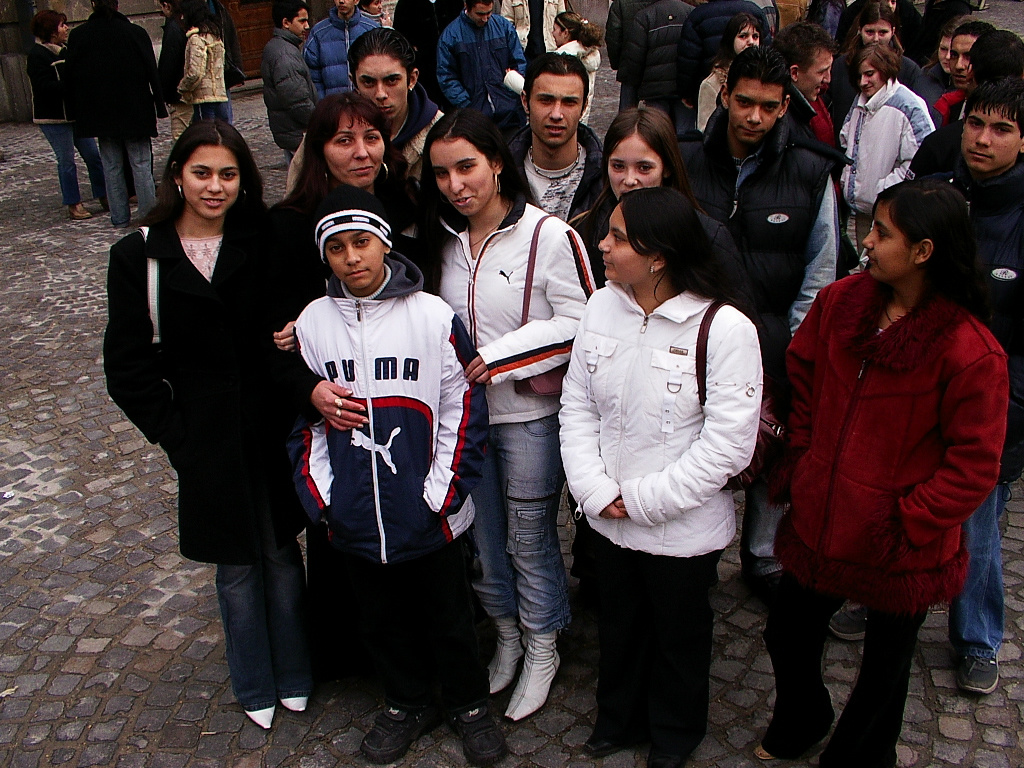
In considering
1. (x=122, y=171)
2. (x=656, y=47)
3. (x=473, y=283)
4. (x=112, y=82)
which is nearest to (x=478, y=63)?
(x=656, y=47)

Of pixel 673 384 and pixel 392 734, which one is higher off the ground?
pixel 673 384

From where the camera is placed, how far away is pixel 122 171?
931 centimetres

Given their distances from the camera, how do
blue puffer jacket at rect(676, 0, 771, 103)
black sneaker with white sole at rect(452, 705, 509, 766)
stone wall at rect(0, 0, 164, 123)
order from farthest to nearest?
stone wall at rect(0, 0, 164, 123), blue puffer jacket at rect(676, 0, 771, 103), black sneaker with white sole at rect(452, 705, 509, 766)

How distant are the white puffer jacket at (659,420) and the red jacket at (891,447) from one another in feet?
0.70

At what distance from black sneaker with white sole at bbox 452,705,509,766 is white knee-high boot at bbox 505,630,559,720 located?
16cm

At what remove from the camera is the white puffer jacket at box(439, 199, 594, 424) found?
306 cm

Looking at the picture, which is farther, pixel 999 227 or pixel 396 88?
pixel 396 88

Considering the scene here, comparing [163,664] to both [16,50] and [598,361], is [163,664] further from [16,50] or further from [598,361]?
[16,50]

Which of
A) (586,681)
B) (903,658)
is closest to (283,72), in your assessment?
(586,681)

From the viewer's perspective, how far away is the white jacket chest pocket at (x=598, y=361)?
2.85 metres

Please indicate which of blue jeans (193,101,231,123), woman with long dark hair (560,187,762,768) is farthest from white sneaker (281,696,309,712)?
blue jeans (193,101,231,123)

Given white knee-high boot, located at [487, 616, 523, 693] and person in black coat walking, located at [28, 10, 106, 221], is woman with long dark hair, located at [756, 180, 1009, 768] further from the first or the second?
person in black coat walking, located at [28, 10, 106, 221]

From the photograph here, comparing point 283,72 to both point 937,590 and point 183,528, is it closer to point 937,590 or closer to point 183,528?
point 183,528

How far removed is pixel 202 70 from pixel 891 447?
852 cm
